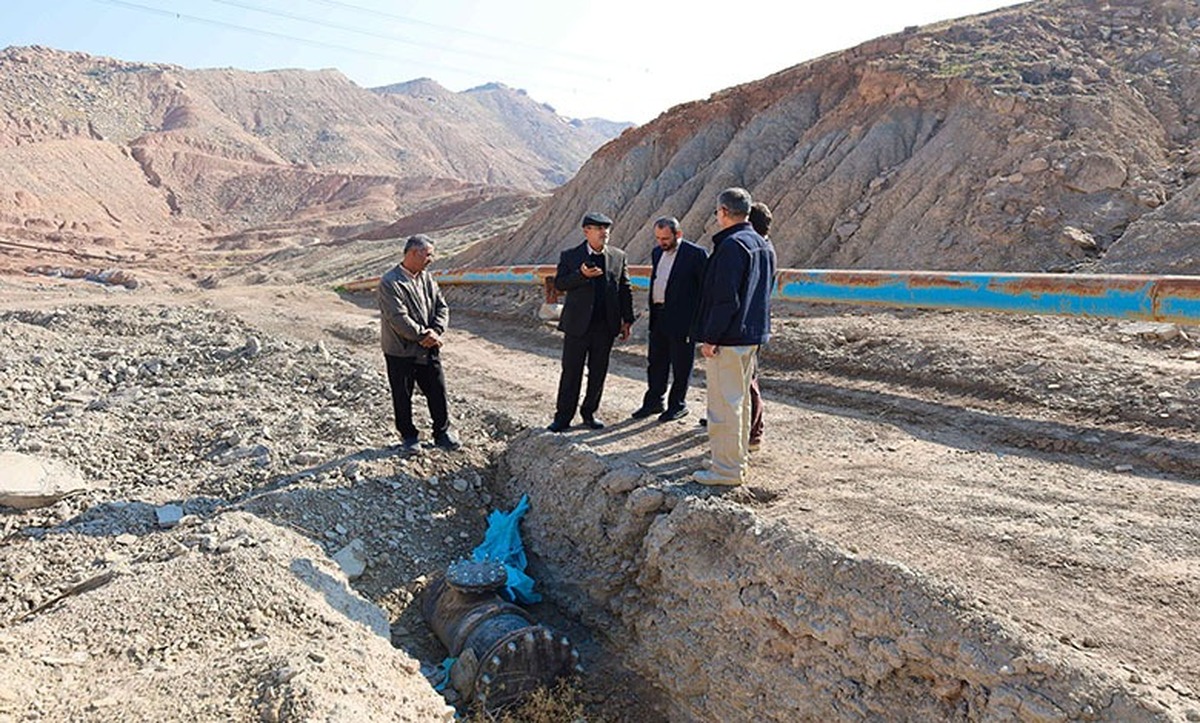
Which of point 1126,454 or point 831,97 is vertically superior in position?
point 831,97

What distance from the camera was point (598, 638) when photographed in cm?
504

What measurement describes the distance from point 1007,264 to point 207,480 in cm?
873

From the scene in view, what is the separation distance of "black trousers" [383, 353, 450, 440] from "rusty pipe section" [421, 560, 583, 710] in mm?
1534

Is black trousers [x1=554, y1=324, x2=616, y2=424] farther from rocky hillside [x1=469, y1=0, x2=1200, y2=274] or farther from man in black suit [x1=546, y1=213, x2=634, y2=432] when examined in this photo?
rocky hillside [x1=469, y1=0, x2=1200, y2=274]

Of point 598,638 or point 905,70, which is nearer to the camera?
point 598,638

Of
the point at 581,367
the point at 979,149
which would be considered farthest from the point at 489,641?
the point at 979,149

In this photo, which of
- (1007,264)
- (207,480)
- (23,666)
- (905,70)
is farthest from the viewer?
(905,70)

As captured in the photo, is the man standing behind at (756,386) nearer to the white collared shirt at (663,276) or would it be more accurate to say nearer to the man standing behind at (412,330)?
the white collared shirt at (663,276)

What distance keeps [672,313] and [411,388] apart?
2.22m

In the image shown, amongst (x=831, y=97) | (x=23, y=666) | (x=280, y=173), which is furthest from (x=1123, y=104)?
(x=280, y=173)

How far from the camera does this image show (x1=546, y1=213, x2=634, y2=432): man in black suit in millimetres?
5676

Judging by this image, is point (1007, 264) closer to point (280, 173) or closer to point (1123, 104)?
point (1123, 104)

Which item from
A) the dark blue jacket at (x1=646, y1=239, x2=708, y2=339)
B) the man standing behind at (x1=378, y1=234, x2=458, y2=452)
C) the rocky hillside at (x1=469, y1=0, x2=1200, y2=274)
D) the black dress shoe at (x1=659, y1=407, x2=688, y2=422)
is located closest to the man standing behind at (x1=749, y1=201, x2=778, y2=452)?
the dark blue jacket at (x1=646, y1=239, x2=708, y2=339)

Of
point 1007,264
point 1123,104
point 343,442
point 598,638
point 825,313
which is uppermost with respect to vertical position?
point 1123,104
